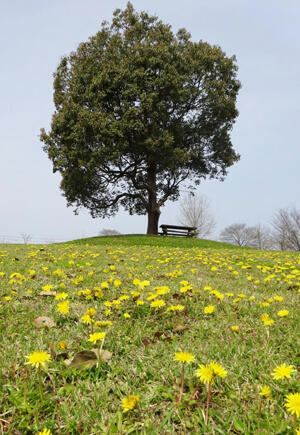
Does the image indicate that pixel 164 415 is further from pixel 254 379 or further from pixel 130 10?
pixel 130 10

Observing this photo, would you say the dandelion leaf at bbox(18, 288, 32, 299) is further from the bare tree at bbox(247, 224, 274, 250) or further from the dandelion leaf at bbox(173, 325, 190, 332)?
the bare tree at bbox(247, 224, 274, 250)

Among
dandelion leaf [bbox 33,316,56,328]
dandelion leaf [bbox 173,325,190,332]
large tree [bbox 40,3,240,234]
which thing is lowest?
dandelion leaf [bbox 173,325,190,332]

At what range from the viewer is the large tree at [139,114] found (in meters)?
16.9

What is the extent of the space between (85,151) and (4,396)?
16.6 meters

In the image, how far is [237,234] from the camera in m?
48.1

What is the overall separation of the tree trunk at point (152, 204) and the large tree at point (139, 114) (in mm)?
77

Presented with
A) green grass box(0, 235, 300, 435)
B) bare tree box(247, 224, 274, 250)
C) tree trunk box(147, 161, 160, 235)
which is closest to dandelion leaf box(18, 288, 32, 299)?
green grass box(0, 235, 300, 435)

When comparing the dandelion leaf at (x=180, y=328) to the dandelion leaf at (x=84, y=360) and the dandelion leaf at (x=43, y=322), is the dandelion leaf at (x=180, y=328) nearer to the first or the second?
the dandelion leaf at (x=84, y=360)

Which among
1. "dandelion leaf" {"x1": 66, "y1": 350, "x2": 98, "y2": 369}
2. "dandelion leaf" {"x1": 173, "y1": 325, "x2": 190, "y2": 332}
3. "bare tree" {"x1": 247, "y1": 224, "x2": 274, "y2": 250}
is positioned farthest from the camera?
"bare tree" {"x1": 247, "y1": 224, "x2": 274, "y2": 250}

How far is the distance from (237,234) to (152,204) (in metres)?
31.6

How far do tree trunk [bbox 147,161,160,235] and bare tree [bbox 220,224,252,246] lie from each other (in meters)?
30.4

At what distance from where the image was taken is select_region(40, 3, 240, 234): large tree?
1689cm

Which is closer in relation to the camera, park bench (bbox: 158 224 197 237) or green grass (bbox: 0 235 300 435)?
green grass (bbox: 0 235 300 435)

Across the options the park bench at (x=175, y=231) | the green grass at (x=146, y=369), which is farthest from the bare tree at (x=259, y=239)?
the green grass at (x=146, y=369)
